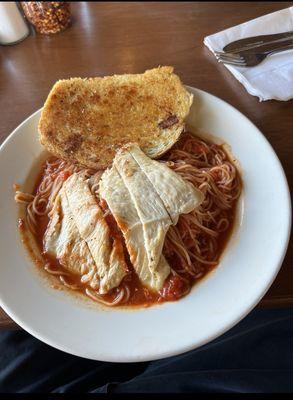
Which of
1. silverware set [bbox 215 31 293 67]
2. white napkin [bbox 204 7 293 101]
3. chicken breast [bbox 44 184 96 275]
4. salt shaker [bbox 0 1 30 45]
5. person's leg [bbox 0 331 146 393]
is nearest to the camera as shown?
chicken breast [bbox 44 184 96 275]

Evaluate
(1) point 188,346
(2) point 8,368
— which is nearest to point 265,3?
(1) point 188,346

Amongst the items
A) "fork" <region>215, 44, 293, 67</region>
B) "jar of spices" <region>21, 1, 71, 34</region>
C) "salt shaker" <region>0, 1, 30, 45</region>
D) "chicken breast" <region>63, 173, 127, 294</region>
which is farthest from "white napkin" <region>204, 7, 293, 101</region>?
"salt shaker" <region>0, 1, 30, 45</region>

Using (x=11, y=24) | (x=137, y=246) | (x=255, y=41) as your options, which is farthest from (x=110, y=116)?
(x=11, y=24)

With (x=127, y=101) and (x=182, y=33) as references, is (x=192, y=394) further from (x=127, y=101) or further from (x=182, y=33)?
(x=182, y=33)

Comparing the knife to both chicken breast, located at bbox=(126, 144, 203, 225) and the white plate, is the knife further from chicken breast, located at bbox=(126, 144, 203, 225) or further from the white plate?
chicken breast, located at bbox=(126, 144, 203, 225)

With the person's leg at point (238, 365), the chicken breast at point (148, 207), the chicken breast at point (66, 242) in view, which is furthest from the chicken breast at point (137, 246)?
the person's leg at point (238, 365)

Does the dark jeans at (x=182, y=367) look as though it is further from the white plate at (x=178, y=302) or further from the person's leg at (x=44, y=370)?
the white plate at (x=178, y=302)

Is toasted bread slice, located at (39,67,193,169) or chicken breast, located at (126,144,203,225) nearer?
chicken breast, located at (126,144,203,225)
